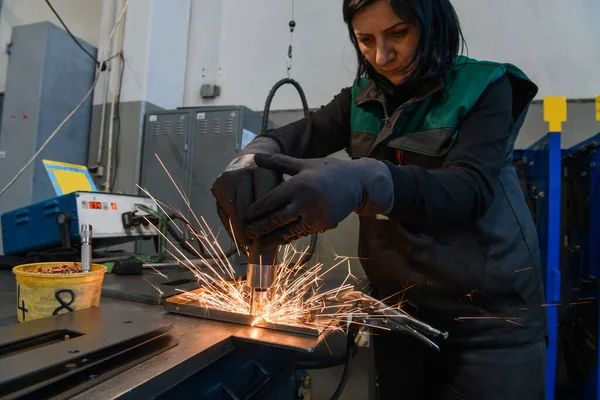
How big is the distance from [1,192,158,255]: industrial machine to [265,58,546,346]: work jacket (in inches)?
48.0

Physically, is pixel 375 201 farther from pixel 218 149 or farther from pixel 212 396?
pixel 218 149

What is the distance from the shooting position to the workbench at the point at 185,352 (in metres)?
0.51

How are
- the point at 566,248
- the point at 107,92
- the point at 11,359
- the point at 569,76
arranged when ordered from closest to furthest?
1. the point at 11,359
2. the point at 566,248
3. the point at 569,76
4. the point at 107,92

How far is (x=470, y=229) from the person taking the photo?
0.97 meters

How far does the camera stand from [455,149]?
3.03ft

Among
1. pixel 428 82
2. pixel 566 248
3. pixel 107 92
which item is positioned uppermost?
pixel 107 92

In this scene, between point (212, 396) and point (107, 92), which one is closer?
point (212, 396)

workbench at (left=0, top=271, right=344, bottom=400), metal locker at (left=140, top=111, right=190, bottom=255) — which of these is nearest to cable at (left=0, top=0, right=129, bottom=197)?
metal locker at (left=140, top=111, right=190, bottom=255)

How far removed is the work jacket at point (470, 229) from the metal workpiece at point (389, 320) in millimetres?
121

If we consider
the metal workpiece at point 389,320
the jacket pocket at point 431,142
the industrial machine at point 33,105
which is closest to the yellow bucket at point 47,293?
the metal workpiece at point 389,320

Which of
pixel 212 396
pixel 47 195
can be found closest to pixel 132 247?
pixel 47 195

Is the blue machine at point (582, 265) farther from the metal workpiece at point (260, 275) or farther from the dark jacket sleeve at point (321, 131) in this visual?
the metal workpiece at point (260, 275)

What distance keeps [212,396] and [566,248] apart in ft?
6.57

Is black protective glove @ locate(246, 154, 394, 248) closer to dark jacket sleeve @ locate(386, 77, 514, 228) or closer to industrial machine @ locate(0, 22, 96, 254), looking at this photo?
dark jacket sleeve @ locate(386, 77, 514, 228)
